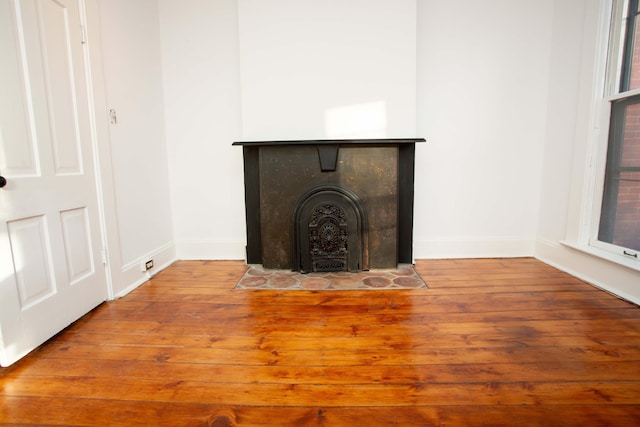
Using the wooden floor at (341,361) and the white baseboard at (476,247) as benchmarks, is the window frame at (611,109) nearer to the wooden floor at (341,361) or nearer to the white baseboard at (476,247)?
the wooden floor at (341,361)

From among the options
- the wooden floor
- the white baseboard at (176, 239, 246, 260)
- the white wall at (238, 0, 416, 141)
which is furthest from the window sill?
the white baseboard at (176, 239, 246, 260)

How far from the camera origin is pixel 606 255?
235cm

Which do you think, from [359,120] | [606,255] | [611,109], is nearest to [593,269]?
[606,255]

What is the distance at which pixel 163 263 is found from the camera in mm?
2990

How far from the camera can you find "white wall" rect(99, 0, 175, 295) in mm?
2359

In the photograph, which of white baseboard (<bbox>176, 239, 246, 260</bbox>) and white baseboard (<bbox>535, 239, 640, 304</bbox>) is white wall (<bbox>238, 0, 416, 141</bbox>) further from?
white baseboard (<bbox>535, 239, 640, 304</bbox>)

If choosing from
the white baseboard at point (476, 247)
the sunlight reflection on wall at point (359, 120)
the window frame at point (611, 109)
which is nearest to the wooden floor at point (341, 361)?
the window frame at point (611, 109)

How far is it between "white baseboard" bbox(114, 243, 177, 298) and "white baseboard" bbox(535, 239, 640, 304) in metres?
3.59

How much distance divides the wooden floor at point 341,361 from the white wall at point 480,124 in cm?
87

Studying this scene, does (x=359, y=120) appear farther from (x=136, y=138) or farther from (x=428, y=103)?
(x=136, y=138)

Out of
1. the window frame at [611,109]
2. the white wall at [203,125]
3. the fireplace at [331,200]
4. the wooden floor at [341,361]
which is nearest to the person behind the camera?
the wooden floor at [341,361]

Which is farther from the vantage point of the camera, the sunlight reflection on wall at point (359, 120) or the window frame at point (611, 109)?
the sunlight reflection on wall at point (359, 120)

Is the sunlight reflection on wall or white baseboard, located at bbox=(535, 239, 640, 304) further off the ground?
the sunlight reflection on wall

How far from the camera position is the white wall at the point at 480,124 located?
2945mm
